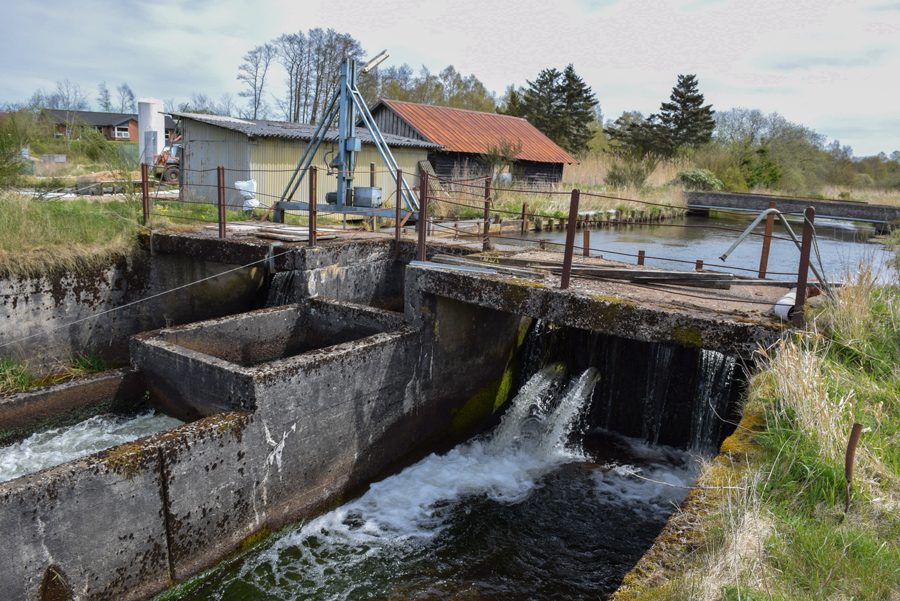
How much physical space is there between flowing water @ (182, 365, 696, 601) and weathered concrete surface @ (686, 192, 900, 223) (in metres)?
16.3

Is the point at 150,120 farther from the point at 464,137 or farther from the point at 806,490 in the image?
the point at 806,490

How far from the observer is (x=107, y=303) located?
26.6 ft

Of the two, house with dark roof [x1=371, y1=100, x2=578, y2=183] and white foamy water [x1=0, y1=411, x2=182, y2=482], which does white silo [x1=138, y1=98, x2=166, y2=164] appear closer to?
house with dark roof [x1=371, y1=100, x2=578, y2=183]

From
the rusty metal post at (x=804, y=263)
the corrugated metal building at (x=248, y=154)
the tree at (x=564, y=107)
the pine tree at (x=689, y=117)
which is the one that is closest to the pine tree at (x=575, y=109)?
the tree at (x=564, y=107)

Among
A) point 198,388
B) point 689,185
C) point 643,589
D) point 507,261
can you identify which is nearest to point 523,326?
point 507,261

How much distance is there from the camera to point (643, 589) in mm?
2504

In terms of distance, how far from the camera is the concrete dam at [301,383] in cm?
416

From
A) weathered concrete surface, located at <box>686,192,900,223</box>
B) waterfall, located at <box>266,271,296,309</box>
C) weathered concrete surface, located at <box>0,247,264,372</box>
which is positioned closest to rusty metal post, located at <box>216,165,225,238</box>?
weathered concrete surface, located at <box>0,247,264,372</box>

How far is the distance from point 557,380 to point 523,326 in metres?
0.96

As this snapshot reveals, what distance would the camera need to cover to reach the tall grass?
285 inches

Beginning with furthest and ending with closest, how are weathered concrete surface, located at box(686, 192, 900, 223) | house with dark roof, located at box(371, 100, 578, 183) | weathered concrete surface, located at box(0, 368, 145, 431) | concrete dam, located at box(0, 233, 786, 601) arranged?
weathered concrete surface, located at box(686, 192, 900, 223) < house with dark roof, located at box(371, 100, 578, 183) < weathered concrete surface, located at box(0, 368, 145, 431) < concrete dam, located at box(0, 233, 786, 601)

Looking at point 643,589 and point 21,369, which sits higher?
point 643,589

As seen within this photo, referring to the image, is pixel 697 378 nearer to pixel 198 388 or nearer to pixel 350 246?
pixel 350 246

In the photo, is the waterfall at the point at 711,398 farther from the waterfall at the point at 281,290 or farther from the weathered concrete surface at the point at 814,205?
the weathered concrete surface at the point at 814,205
